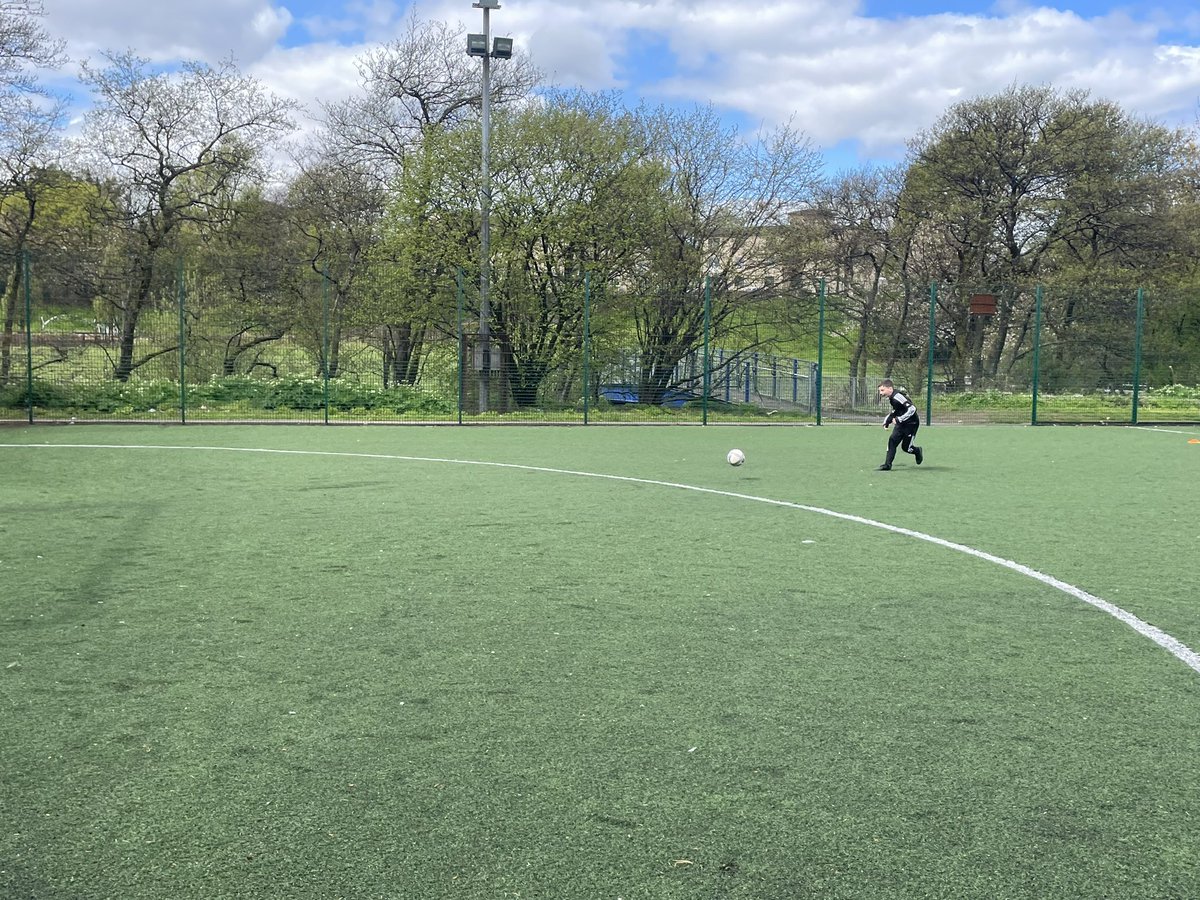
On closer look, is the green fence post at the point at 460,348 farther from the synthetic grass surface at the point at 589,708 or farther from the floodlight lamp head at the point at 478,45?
the synthetic grass surface at the point at 589,708

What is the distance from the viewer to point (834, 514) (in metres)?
8.95

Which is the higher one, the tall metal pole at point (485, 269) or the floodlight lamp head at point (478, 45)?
the floodlight lamp head at point (478, 45)

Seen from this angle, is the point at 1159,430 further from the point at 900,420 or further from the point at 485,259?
the point at 485,259

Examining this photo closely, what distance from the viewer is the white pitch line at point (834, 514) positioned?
195 inches

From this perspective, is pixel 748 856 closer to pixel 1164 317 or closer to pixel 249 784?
pixel 249 784

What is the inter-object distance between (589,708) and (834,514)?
214 inches

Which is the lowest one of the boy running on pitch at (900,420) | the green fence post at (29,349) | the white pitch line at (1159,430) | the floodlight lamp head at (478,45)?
the white pitch line at (1159,430)

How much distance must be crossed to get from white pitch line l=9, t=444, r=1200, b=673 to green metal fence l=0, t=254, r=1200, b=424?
552 centimetres

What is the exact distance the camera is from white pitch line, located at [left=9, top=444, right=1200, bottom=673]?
4953mm

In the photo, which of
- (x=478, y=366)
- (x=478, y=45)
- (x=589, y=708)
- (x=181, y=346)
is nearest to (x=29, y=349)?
(x=181, y=346)

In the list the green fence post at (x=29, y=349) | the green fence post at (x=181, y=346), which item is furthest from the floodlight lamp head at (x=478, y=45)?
the green fence post at (x=29, y=349)

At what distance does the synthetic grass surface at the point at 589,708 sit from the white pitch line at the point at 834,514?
0.45 feet

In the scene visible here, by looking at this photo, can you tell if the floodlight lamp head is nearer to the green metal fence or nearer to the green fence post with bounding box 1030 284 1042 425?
the green metal fence

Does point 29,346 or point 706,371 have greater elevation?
point 29,346
